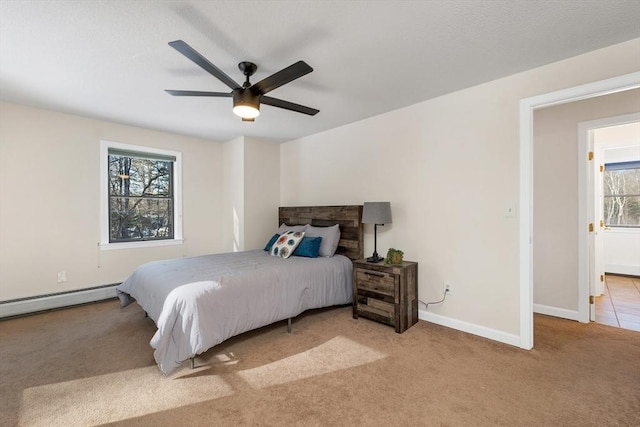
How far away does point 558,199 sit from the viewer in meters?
3.26

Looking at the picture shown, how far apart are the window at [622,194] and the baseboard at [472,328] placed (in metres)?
4.77

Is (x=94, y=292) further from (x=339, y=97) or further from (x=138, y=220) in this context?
(x=339, y=97)

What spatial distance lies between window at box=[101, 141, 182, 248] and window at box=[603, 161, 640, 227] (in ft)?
25.8

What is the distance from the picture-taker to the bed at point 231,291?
2102 millimetres

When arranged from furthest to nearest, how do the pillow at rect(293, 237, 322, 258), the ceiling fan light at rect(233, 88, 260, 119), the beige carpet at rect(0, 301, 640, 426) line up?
the pillow at rect(293, 237, 322, 258), the ceiling fan light at rect(233, 88, 260, 119), the beige carpet at rect(0, 301, 640, 426)

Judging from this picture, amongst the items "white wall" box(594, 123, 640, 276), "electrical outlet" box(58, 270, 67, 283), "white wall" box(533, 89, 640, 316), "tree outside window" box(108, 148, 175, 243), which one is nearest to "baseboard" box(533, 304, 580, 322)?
"white wall" box(533, 89, 640, 316)

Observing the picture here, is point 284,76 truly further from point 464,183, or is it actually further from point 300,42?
point 464,183

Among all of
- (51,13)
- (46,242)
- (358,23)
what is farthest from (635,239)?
(46,242)

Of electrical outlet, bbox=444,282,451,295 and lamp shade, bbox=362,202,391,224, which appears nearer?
electrical outlet, bbox=444,282,451,295

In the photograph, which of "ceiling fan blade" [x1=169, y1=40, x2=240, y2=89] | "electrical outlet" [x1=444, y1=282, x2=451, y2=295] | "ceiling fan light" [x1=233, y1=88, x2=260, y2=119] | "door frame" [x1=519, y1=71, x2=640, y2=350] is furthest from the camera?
"electrical outlet" [x1=444, y1=282, x2=451, y2=295]

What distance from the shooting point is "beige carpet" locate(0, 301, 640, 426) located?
165cm

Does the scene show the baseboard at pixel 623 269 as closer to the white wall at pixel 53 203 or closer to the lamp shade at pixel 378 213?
the lamp shade at pixel 378 213

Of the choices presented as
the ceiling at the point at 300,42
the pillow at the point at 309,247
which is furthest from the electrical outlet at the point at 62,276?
the pillow at the point at 309,247

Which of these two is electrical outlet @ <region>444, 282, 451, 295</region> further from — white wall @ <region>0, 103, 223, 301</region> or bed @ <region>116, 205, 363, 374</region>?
white wall @ <region>0, 103, 223, 301</region>
